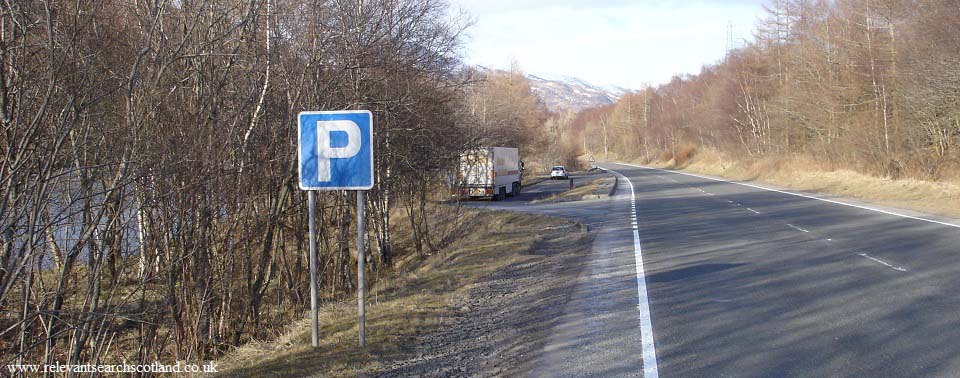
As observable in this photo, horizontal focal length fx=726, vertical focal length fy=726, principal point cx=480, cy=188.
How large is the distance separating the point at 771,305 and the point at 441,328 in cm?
397

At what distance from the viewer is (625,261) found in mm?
12789

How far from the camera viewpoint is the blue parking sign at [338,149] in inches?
A: 259

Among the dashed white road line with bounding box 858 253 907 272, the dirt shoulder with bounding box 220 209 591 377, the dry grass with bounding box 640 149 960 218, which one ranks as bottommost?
the dirt shoulder with bounding box 220 209 591 377

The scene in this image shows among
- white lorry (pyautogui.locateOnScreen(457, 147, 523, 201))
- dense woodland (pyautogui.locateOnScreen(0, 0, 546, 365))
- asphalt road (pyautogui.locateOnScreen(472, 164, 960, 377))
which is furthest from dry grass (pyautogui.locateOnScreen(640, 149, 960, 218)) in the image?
dense woodland (pyautogui.locateOnScreen(0, 0, 546, 365))

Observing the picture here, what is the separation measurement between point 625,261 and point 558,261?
4.09 ft

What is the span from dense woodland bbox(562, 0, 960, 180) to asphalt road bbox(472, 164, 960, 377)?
15.0m

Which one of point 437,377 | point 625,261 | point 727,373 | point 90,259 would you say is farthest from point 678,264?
point 90,259

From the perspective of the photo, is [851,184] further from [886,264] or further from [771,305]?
[771,305]

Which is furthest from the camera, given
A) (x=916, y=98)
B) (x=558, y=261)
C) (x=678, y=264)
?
(x=916, y=98)

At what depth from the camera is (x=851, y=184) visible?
3397 cm

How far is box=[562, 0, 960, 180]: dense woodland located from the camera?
28.9m

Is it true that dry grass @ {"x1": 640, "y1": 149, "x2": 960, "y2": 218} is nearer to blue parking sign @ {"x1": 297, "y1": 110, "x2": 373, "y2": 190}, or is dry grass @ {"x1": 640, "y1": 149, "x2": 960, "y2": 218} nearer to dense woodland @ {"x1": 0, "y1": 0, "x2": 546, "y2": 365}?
dense woodland @ {"x1": 0, "y1": 0, "x2": 546, "y2": 365}

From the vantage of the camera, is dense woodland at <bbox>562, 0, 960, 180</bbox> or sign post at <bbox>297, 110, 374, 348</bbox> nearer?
sign post at <bbox>297, 110, 374, 348</bbox>

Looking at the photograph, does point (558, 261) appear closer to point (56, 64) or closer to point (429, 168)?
point (429, 168)
